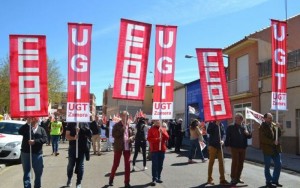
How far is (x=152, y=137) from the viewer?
10.6 metres

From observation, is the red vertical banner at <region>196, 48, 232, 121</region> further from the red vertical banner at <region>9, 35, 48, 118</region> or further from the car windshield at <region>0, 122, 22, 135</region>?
the car windshield at <region>0, 122, 22, 135</region>

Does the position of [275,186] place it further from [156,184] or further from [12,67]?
[12,67]

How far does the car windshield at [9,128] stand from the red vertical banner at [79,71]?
7.36m

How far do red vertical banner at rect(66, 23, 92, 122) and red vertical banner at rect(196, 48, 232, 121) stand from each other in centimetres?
297

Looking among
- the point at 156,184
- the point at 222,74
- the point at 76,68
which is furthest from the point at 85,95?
the point at 222,74

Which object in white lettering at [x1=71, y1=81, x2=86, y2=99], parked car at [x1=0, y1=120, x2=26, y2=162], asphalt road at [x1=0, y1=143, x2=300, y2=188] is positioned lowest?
asphalt road at [x1=0, y1=143, x2=300, y2=188]

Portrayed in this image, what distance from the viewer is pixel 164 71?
11.0m

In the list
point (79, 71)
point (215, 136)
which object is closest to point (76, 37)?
point (79, 71)

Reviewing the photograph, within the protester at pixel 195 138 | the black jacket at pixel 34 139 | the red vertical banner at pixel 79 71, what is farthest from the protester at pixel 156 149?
the protester at pixel 195 138

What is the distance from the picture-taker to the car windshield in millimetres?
16273

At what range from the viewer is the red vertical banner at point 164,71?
10766 millimetres

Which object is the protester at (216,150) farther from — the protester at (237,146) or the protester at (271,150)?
the protester at (271,150)

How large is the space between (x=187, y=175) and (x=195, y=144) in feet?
13.8

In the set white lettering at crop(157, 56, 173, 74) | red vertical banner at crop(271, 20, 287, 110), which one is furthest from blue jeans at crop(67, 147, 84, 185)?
red vertical banner at crop(271, 20, 287, 110)
